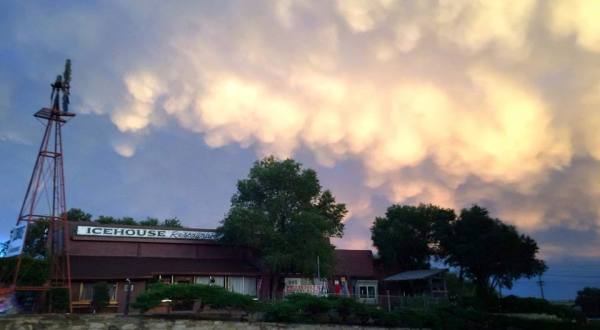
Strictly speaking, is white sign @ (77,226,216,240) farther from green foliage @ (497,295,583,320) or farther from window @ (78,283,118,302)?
green foliage @ (497,295,583,320)

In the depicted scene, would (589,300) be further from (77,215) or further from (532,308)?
(77,215)

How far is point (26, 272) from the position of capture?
86.1 feet

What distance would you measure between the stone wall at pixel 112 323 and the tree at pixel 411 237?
30795 millimetres

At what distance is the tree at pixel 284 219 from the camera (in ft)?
117

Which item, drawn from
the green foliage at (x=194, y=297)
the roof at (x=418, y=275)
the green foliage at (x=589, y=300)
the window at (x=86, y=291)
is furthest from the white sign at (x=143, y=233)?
the green foliage at (x=589, y=300)

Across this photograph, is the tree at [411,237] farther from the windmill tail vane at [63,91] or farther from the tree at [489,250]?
the windmill tail vane at [63,91]

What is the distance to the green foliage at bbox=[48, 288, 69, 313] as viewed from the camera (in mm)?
26297

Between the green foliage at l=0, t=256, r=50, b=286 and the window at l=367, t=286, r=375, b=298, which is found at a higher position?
the green foliage at l=0, t=256, r=50, b=286

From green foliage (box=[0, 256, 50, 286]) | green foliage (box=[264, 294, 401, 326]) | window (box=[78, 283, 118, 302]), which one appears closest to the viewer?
green foliage (box=[264, 294, 401, 326])

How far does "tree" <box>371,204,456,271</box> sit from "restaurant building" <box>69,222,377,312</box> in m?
12.3

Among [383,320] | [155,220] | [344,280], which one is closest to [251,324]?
[383,320]

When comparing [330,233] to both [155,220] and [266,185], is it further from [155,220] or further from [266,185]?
[155,220]

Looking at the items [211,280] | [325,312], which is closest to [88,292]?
[211,280]

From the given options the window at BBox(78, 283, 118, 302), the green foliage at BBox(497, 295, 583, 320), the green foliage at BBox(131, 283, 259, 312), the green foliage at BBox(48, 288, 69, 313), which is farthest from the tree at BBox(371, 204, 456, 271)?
the green foliage at BBox(48, 288, 69, 313)
